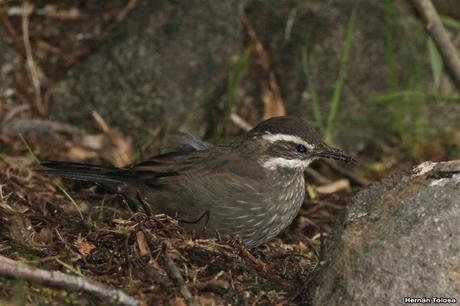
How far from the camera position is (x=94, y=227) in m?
5.84

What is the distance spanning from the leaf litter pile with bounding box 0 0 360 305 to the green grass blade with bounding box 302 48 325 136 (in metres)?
0.40

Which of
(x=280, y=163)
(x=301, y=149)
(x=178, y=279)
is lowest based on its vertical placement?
(x=280, y=163)

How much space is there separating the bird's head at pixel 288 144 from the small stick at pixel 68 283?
2.70m


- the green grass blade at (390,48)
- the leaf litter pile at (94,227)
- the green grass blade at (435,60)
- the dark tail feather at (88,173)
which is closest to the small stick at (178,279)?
the leaf litter pile at (94,227)

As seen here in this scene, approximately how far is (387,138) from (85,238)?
4521mm

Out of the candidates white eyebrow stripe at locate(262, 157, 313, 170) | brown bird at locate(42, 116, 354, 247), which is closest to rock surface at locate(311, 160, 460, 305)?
brown bird at locate(42, 116, 354, 247)

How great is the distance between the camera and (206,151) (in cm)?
704

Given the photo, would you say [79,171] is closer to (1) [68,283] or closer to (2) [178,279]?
(2) [178,279]

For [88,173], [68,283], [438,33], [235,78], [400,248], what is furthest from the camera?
[235,78]

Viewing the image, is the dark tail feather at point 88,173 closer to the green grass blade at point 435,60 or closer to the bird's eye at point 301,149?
the bird's eye at point 301,149

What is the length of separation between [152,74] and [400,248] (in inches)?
183

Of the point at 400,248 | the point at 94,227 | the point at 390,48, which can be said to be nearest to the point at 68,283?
the point at 94,227

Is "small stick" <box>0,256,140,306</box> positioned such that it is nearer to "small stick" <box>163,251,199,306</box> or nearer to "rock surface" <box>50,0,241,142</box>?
"small stick" <box>163,251,199,306</box>

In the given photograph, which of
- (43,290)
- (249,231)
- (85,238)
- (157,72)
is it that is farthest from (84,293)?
(157,72)
